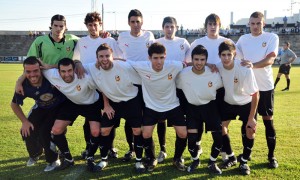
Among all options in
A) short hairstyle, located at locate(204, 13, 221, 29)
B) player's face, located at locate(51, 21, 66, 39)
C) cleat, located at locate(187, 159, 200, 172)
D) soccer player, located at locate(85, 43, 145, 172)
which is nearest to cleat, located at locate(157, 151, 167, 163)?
soccer player, located at locate(85, 43, 145, 172)

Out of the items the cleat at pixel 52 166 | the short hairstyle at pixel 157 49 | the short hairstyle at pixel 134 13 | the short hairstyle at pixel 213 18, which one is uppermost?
the short hairstyle at pixel 134 13

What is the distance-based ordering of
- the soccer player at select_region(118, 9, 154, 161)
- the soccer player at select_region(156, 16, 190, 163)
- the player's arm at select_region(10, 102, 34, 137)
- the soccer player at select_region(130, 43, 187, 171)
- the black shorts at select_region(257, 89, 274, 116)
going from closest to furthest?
the soccer player at select_region(130, 43, 187, 171), the black shorts at select_region(257, 89, 274, 116), the player's arm at select_region(10, 102, 34, 137), the soccer player at select_region(156, 16, 190, 163), the soccer player at select_region(118, 9, 154, 161)

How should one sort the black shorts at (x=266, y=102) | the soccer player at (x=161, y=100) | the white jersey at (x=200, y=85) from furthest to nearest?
the black shorts at (x=266, y=102), the soccer player at (x=161, y=100), the white jersey at (x=200, y=85)

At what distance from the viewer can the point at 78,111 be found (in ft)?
15.8

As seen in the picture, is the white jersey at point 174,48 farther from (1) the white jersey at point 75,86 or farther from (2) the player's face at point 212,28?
(1) the white jersey at point 75,86

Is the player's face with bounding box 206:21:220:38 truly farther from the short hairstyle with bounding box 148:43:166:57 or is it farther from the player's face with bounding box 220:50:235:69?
the short hairstyle with bounding box 148:43:166:57

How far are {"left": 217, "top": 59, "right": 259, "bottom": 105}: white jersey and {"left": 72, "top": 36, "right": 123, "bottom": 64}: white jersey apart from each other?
5.49 ft

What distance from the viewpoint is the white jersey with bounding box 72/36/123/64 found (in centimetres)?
493

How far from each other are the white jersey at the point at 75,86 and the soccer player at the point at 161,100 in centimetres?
73

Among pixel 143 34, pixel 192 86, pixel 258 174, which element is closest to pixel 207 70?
pixel 192 86

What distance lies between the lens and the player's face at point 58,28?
15.9 feet

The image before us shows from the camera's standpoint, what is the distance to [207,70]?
4355 millimetres

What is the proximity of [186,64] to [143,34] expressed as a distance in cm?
89

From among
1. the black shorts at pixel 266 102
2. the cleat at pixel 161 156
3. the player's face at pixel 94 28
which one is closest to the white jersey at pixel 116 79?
the player's face at pixel 94 28
